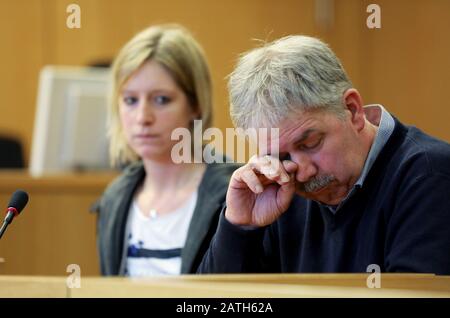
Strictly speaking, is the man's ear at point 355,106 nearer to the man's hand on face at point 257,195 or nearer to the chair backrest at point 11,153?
the man's hand on face at point 257,195

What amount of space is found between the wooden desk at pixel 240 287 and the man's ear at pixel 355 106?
0.37 m

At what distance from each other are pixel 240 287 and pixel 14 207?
591 millimetres

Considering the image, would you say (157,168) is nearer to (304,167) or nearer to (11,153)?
(304,167)

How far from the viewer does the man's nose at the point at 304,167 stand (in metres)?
1.47

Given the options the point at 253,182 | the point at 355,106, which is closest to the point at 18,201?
the point at 253,182

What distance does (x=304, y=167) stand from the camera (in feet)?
4.83

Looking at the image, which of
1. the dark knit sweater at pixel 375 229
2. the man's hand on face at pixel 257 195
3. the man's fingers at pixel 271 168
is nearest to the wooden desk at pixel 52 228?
the dark knit sweater at pixel 375 229

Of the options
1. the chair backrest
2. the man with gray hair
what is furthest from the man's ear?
the chair backrest

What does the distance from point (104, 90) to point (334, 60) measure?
1.86m

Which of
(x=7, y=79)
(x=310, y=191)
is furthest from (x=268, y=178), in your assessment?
(x=7, y=79)

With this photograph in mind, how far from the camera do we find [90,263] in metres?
2.83

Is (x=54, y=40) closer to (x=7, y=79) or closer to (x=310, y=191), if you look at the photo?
(x=7, y=79)

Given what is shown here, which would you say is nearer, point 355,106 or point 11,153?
point 355,106

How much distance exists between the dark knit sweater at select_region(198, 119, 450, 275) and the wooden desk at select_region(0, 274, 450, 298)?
19 centimetres
